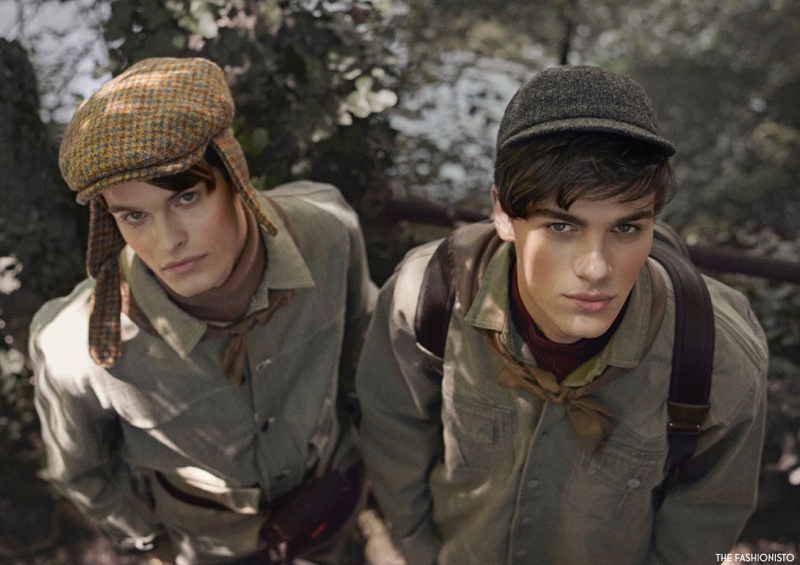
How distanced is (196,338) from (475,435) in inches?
31.5

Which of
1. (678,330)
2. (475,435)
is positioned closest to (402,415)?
(475,435)

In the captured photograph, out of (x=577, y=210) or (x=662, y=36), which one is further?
(x=662, y=36)

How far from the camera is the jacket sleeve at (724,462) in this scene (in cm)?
167

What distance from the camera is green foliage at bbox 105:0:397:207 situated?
8.65 feet

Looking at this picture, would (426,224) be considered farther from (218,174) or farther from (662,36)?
(662,36)

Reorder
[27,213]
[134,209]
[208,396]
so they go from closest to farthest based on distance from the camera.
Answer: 1. [134,209]
2. [208,396]
3. [27,213]

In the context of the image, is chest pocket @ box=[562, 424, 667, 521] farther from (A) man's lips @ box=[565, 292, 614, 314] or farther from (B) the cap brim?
(B) the cap brim

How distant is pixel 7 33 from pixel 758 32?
4.97m

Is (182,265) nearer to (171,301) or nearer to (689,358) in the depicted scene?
(171,301)

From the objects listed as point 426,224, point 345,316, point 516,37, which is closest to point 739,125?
point 516,37

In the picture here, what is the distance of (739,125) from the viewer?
5.21 metres

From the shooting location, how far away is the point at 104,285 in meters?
1.97

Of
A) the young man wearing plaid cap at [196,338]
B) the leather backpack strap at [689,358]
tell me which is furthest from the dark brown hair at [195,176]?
the leather backpack strap at [689,358]

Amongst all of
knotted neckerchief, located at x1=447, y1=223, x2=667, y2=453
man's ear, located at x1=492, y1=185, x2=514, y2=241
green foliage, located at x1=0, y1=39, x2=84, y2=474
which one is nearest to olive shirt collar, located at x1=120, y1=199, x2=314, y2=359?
knotted neckerchief, located at x1=447, y1=223, x2=667, y2=453
